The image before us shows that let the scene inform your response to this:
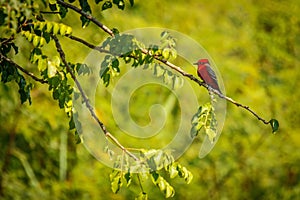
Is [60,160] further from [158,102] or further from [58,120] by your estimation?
[158,102]

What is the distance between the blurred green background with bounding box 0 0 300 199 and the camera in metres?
3.32

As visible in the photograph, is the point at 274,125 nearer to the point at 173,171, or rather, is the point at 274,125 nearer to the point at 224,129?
the point at 173,171

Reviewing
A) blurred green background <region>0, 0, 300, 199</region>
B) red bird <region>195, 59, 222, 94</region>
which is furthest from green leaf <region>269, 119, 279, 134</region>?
blurred green background <region>0, 0, 300, 199</region>

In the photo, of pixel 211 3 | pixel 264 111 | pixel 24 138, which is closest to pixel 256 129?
pixel 264 111

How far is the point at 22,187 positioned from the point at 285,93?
1.76m

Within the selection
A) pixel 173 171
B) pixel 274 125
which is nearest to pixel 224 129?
pixel 274 125

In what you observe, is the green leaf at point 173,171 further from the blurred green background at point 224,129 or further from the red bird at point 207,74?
the blurred green background at point 224,129

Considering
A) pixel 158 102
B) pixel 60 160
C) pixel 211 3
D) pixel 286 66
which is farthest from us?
pixel 211 3

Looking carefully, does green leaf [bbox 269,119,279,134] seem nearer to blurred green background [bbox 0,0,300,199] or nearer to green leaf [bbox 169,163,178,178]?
green leaf [bbox 169,163,178,178]

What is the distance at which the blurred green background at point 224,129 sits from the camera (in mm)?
3320

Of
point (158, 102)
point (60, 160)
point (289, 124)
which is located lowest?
point (60, 160)

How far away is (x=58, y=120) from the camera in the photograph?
333 centimetres

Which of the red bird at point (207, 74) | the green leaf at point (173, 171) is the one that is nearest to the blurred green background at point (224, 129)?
the red bird at point (207, 74)

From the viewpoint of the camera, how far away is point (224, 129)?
371cm
